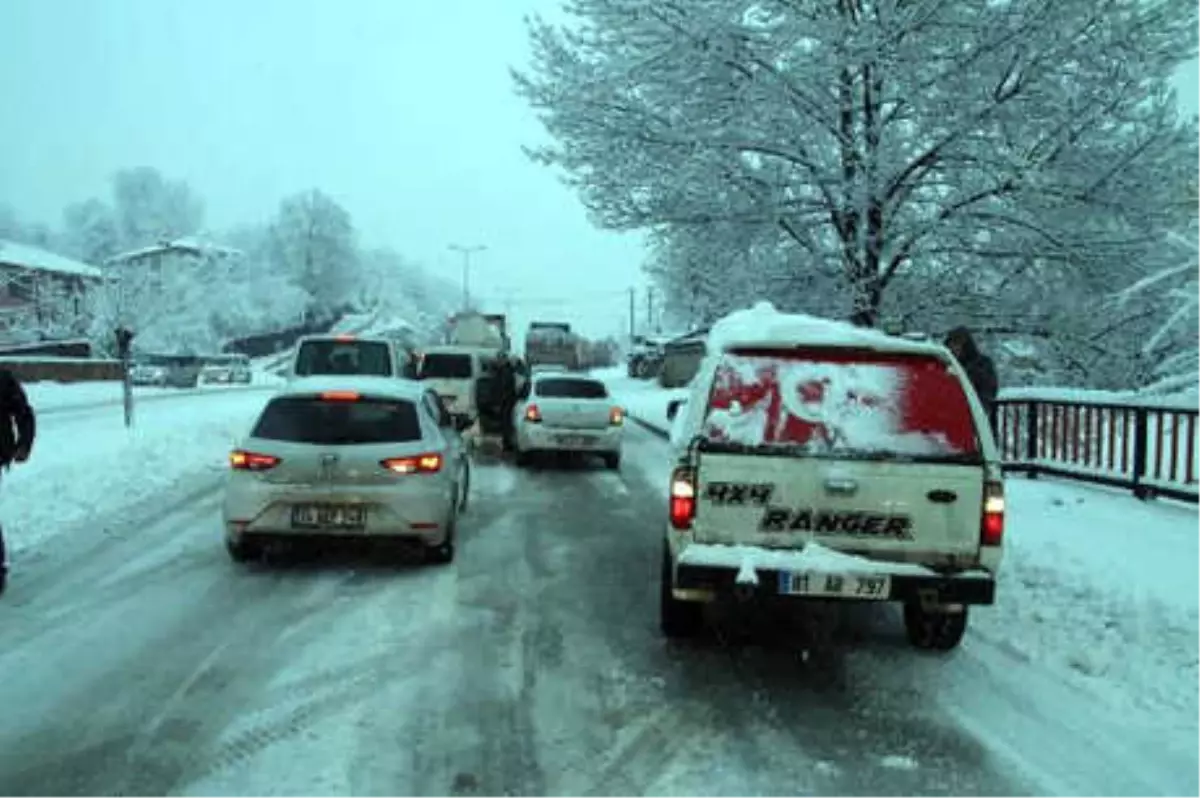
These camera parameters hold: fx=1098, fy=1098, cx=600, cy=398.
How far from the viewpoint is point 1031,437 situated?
46.1 feet

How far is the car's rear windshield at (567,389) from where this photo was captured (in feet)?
58.0

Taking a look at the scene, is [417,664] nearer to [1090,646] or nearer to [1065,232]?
[1090,646]

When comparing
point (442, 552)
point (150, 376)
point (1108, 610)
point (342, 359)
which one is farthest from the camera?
point (150, 376)

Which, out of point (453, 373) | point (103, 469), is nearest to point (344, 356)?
point (103, 469)

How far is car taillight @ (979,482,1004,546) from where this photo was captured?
19.3ft

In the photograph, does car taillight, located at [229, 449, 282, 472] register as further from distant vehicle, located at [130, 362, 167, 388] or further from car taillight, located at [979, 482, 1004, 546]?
distant vehicle, located at [130, 362, 167, 388]

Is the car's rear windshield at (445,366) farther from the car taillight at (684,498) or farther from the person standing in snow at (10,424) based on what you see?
the car taillight at (684,498)

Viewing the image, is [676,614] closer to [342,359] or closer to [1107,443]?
[1107,443]

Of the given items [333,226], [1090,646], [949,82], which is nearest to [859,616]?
[1090,646]

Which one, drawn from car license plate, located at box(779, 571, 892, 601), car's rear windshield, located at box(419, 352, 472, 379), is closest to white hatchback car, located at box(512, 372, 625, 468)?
car's rear windshield, located at box(419, 352, 472, 379)

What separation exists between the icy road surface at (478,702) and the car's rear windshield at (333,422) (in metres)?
1.06

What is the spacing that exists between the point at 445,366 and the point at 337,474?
1349 centimetres

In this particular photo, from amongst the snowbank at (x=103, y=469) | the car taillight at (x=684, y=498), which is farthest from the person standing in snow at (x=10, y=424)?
the car taillight at (x=684, y=498)

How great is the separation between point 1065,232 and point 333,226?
374 ft
